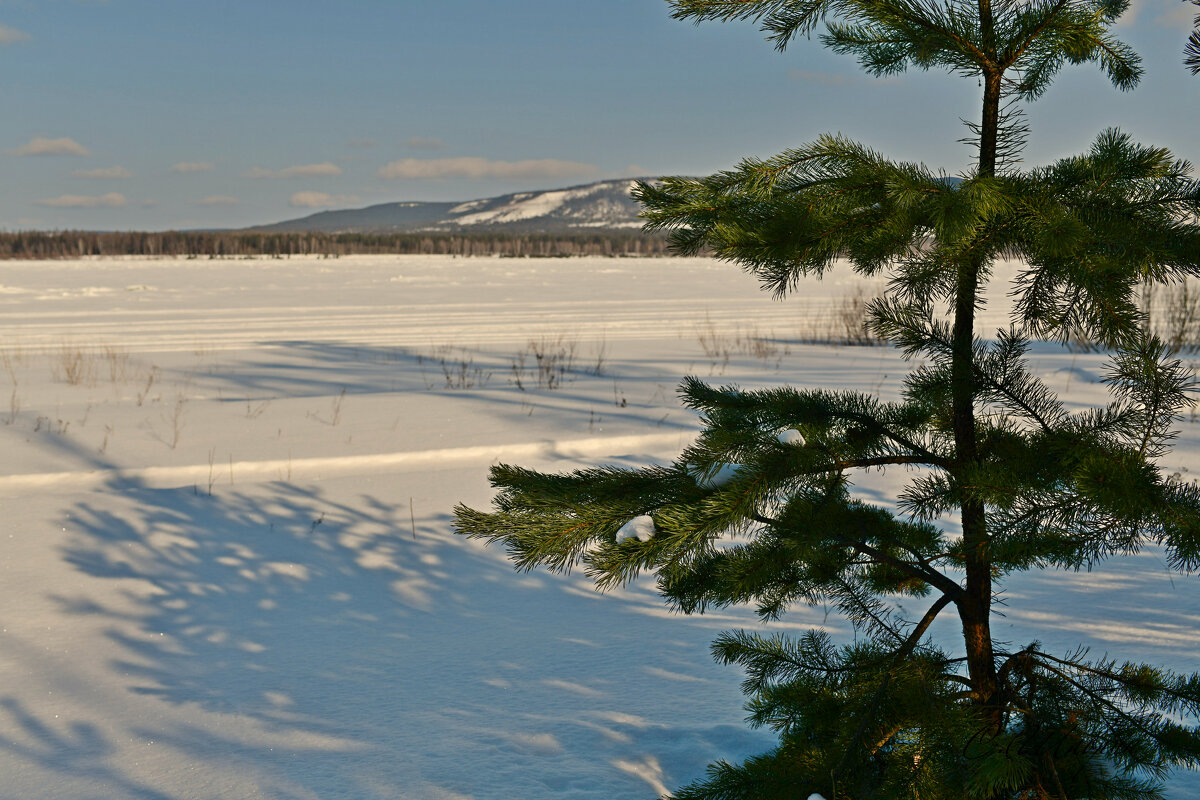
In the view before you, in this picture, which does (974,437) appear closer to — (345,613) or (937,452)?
(937,452)

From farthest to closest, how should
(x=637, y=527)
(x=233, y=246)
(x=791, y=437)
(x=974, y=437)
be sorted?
(x=233, y=246)
(x=637, y=527)
(x=791, y=437)
(x=974, y=437)

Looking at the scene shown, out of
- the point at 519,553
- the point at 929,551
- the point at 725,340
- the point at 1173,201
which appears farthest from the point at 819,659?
the point at 725,340

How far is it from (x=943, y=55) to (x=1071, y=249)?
765mm

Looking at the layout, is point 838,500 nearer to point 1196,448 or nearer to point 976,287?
point 976,287

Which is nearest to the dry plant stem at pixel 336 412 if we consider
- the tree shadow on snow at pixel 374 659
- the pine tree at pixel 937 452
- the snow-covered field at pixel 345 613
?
the snow-covered field at pixel 345 613

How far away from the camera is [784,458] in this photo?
6.62ft

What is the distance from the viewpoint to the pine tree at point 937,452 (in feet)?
5.80

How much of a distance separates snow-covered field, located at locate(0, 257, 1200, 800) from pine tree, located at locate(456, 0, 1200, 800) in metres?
1.04

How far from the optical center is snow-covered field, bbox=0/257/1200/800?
3092 millimetres

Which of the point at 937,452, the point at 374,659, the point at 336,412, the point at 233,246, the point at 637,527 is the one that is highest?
the point at 233,246

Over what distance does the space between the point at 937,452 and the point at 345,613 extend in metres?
3.20

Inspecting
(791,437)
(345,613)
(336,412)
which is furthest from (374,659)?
(336,412)

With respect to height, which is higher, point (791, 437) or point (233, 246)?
point (233, 246)

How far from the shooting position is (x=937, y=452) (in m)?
2.36
